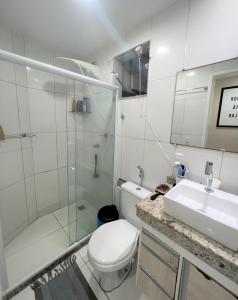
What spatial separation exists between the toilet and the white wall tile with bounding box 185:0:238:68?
1190 millimetres

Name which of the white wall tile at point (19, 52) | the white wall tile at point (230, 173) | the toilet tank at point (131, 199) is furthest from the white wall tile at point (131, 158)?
the white wall tile at point (19, 52)

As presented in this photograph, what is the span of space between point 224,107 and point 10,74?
200cm

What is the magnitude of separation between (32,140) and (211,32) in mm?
2049

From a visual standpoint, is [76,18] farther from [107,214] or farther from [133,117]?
[107,214]

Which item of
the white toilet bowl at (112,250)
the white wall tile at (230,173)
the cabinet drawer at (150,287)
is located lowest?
the cabinet drawer at (150,287)

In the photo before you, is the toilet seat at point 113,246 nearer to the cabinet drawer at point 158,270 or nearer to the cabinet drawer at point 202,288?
the cabinet drawer at point 158,270

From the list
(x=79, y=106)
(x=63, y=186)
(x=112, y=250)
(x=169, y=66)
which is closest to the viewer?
(x=112, y=250)

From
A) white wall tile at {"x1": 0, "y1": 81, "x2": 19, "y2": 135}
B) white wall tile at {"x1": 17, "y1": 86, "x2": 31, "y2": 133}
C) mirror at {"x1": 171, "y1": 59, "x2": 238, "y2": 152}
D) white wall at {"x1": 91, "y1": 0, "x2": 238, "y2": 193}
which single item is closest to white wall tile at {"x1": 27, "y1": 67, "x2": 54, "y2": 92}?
white wall tile at {"x1": 17, "y1": 86, "x2": 31, "y2": 133}

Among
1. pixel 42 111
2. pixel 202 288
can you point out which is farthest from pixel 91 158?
pixel 202 288

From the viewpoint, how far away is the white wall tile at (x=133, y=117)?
1.51 m

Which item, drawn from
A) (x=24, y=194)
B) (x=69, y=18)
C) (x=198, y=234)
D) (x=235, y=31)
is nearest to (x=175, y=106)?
(x=235, y=31)

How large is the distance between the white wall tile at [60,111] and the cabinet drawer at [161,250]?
5.75 ft

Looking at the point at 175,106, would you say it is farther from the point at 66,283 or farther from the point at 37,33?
the point at 66,283

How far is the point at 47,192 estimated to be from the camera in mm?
2098
